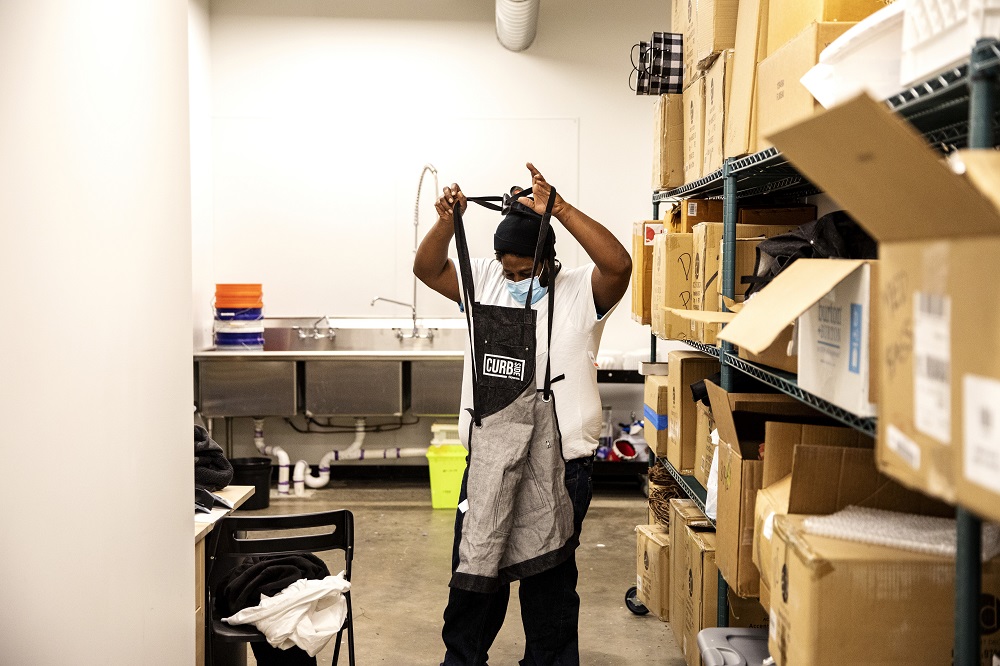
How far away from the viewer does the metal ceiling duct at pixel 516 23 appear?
540cm

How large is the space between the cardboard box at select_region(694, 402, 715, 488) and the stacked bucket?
390 centimetres

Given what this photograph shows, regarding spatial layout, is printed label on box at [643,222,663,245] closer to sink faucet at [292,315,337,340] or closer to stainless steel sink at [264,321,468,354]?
stainless steel sink at [264,321,468,354]

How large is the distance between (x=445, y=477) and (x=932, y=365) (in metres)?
4.62

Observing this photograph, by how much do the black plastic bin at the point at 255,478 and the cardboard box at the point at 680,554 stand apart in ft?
10.3

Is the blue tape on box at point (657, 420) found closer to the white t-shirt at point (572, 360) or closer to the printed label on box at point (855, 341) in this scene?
the white t-shirt at point (572, 360)

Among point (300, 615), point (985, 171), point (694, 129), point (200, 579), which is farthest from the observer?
point (694, 129)

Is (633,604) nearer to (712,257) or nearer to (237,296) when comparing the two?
(712,257)

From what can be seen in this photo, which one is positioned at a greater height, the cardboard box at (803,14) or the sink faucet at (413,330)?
the cardboard box at (803,14)

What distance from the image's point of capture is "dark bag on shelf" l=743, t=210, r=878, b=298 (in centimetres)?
181

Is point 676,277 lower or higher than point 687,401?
higher

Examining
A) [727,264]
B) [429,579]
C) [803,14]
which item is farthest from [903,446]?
[429,579]

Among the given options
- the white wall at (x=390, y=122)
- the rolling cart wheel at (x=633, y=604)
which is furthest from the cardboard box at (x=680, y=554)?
the white wall at (x=390, y=122)

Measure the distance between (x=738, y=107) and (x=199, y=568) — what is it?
204 centimetres

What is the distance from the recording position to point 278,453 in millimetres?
6059
